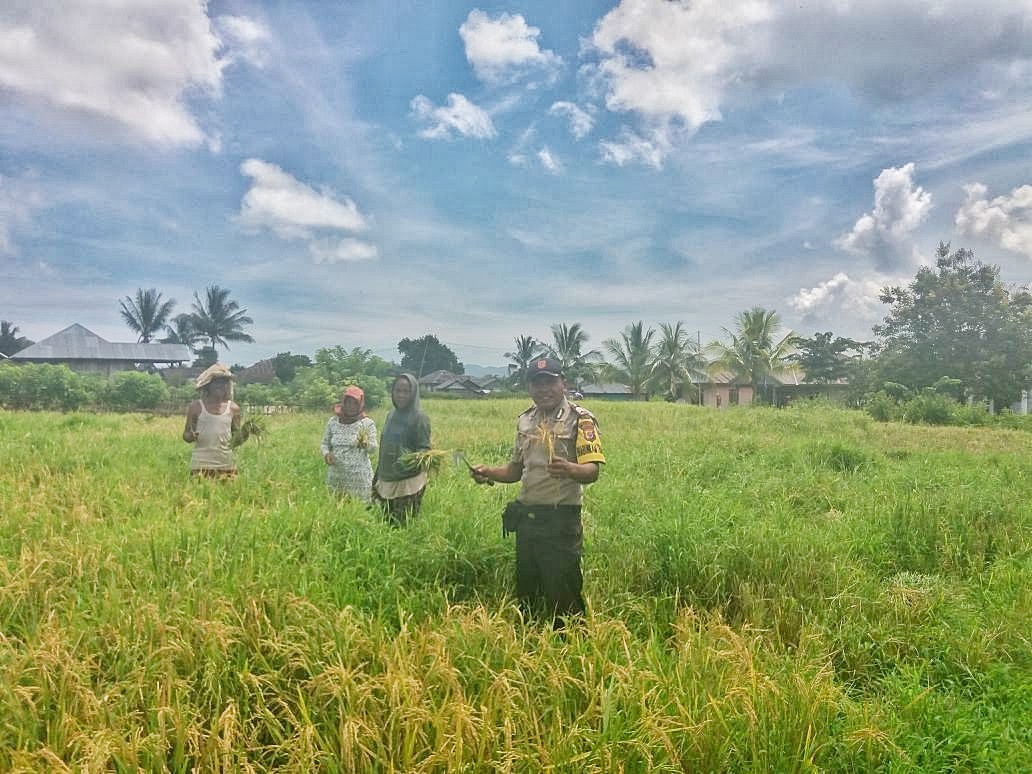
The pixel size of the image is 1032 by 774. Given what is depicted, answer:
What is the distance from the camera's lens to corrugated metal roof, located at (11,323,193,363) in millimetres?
37719

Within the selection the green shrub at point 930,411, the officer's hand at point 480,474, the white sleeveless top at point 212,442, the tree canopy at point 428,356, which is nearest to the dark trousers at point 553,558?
the officer's hand at point 480,474

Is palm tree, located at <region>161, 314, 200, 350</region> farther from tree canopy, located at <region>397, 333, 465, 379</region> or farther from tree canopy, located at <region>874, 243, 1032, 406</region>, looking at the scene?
tree canopy, located at <region>874, 243, 1032, 406</region>

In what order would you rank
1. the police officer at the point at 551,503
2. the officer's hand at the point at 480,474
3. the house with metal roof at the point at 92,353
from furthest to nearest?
1. the house with metal roof at the point at 92,353
2. the officer's hand at the point at 480,474
3. the police officer at the point at 551,503

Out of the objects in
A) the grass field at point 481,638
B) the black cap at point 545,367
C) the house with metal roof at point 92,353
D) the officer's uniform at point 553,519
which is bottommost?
the grass field at point 481,638

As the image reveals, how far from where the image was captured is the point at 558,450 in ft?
11.7

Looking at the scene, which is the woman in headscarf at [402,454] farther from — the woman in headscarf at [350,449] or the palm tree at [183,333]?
the palm tree at [183,333]

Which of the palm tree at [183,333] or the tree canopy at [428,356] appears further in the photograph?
the tree canopy at [428,356]

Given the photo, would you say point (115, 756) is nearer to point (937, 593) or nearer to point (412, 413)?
point (412, 413)

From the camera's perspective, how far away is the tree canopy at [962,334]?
88.7ft

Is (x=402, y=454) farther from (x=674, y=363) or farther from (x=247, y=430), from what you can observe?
(x=674, y=363)

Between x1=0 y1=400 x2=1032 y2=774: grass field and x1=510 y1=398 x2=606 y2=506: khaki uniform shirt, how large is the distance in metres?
0.62

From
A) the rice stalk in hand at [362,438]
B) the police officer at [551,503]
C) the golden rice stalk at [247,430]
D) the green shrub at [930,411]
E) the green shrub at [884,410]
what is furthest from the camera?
the green shrub at [884,410]

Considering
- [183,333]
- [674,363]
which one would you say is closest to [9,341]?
[183,333]

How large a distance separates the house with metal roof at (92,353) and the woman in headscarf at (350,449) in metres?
38.8
